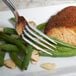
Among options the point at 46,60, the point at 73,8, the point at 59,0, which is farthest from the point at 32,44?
the point at 59,0

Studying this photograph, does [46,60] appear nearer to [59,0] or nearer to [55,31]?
[55,31]

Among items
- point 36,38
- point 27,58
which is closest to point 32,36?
point 36,38

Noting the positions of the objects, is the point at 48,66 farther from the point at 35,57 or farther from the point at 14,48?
the point at 14,48

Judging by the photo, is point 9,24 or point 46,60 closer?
point 46,60

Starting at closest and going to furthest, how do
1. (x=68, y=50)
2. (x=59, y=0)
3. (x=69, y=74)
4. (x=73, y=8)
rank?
(x=69, y=74), (x=68, y=50), (x=73, y=8), (x=59, y=0)

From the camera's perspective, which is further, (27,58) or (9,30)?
(9,30)

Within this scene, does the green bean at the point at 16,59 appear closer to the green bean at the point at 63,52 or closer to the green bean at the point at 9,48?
the green bean at the point at 9,48
